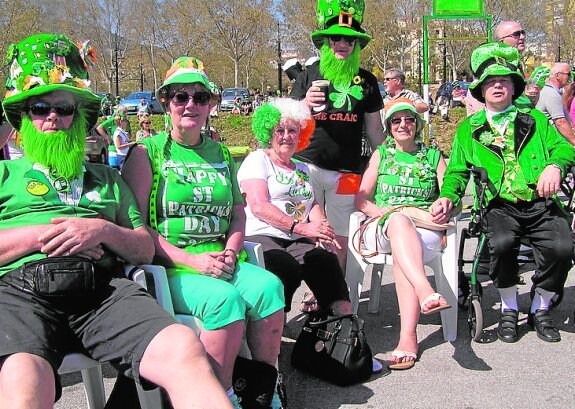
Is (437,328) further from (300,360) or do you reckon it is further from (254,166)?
(254,166)

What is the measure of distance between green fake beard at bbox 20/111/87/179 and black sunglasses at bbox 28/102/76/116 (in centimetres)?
5

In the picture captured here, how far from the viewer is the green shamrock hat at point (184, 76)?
9.61ft

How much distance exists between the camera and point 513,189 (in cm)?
372

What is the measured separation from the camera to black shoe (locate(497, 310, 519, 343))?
12.2ft

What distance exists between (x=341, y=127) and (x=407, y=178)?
0.59 metres

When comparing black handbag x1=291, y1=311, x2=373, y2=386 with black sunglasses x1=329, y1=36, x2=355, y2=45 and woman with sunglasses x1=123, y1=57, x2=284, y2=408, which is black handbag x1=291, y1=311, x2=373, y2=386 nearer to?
Answer: woman with sunglasses x1=123, y1=57, x2=284, y2=408

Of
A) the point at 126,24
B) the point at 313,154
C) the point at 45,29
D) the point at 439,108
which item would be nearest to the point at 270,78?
the point at 126,24

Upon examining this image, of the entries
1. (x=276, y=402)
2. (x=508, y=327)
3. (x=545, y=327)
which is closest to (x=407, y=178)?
(x=508, y=327)

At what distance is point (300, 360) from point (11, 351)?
1664mm

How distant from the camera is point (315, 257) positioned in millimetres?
3453

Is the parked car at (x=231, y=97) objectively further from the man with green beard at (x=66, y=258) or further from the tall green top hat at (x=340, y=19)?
the man with green beard at (x=66, y=258)

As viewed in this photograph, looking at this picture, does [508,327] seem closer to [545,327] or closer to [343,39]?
[545,327]

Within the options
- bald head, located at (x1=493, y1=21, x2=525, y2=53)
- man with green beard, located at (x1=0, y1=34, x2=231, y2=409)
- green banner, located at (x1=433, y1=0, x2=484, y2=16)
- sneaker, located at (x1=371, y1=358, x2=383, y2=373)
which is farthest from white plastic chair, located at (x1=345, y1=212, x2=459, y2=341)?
green banner, located at (x1=433, y1=0, x2=484, y2=16)

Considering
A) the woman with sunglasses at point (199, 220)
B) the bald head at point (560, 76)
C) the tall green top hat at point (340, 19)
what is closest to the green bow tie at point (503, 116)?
the tall green top hat at point (340, 19)
